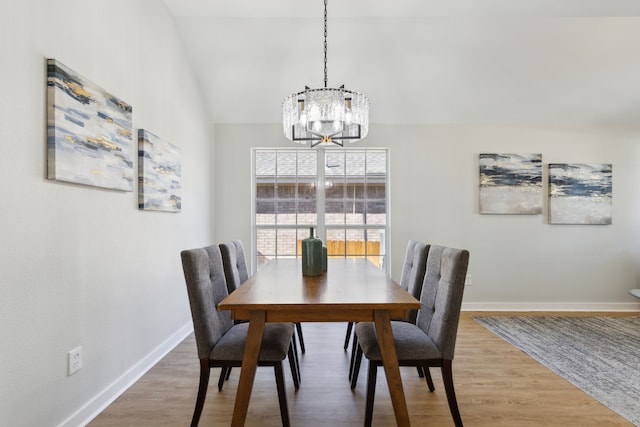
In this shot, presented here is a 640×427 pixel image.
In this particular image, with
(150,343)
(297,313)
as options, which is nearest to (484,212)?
(297,313)

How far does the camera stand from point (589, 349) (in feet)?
9.39

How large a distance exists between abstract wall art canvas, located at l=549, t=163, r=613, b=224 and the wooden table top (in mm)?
3033

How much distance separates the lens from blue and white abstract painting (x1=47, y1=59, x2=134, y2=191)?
157 centimetres

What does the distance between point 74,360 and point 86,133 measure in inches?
44.4

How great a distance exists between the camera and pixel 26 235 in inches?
57.7

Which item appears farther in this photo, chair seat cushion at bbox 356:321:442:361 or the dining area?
chair seat cushion at bbox 356:321:442:361

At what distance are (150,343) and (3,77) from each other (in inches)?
74.6

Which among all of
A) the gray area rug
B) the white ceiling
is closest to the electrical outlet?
the white ceiling

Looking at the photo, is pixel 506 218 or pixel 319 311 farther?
pixel 506 218

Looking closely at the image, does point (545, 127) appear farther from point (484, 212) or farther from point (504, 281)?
point (504, 281)

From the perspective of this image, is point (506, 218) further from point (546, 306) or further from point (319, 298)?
point (319, 298)

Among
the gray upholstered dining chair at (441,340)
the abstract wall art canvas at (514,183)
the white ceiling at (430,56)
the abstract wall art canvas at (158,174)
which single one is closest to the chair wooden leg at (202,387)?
the gray upholstered dining chair at (441,340)

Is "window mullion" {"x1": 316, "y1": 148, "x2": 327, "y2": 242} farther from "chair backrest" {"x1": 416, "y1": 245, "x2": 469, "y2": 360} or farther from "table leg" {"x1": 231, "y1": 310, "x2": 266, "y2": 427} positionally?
"table leg" {"x1": 231, "y1": 310, "x2": 266, "y2": 427}

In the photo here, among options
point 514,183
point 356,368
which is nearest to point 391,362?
point 356,368
